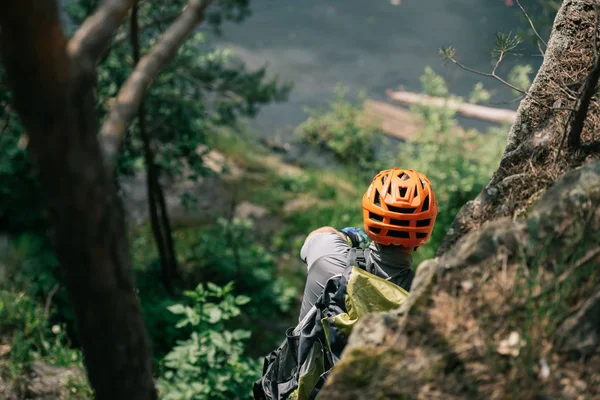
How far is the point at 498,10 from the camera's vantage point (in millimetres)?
18172

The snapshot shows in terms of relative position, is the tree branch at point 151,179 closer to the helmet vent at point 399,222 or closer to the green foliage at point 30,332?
the green foliage at point 30,332

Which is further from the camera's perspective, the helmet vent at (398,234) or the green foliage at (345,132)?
the green foliage at (345,132)

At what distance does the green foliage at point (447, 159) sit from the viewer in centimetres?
886

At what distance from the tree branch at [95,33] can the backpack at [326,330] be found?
4.95 ft

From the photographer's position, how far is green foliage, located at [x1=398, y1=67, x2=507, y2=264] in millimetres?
8859

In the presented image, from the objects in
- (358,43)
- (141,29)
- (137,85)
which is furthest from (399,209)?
(358,43)

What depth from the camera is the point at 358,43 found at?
17.1 metres

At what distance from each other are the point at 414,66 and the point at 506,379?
1444 centimetres

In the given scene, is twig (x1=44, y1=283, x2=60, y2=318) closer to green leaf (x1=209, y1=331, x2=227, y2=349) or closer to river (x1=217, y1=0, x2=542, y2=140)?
green leaf (x1=209, y1=331, x2=227, y2=349)

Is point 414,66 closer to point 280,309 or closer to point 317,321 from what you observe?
point 280,309

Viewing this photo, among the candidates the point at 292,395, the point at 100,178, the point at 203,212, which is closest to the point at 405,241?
the point at 292,395

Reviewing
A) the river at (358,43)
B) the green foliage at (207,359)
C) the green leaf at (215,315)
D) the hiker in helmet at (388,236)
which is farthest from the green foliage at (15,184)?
the river at (358,43)

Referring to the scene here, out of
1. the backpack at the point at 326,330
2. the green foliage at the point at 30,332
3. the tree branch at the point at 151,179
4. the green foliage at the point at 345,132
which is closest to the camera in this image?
the backpack at the point at 326,330

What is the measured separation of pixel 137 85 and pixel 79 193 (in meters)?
0.53
